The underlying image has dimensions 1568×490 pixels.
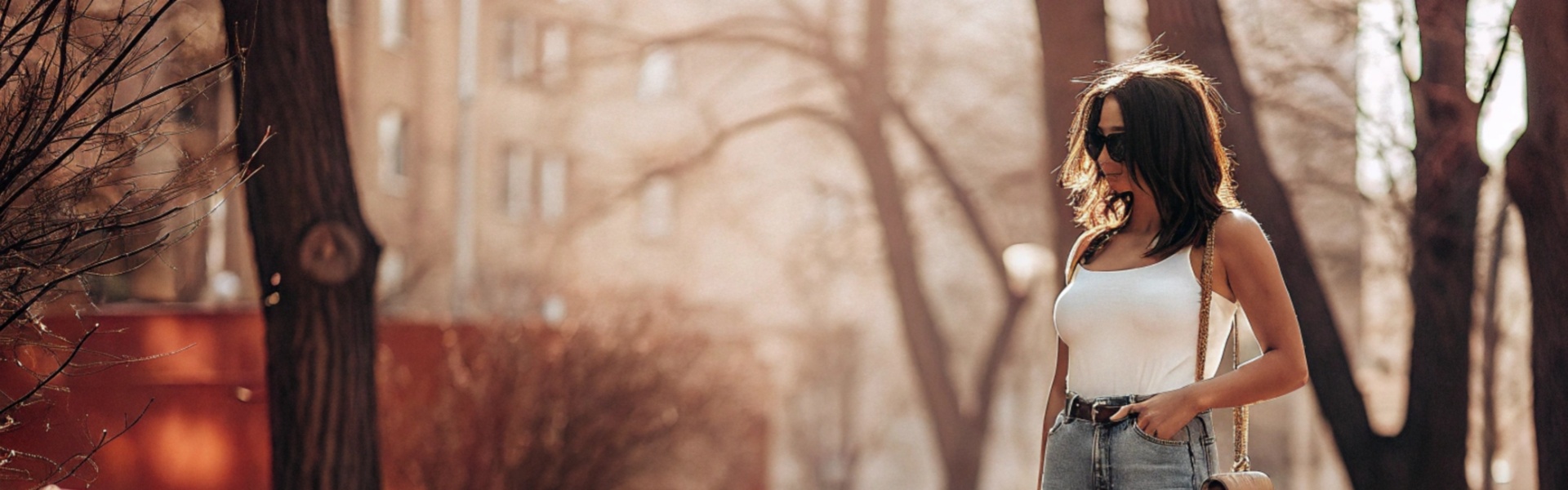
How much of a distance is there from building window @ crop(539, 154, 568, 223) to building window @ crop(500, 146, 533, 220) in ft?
1.03

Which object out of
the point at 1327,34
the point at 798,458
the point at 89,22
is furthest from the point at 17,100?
the point at 798,458

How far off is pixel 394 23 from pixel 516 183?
5454mm

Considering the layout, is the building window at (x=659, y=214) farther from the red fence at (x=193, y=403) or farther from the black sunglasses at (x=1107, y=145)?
the black sunglasses at (x=1107, y=145)

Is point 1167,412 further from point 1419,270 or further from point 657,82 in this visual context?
point 657,82

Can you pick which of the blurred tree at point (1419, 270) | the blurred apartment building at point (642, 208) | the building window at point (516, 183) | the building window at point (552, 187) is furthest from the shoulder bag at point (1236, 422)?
the building window at point (552, 187)

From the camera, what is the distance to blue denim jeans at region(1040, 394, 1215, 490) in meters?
2.84

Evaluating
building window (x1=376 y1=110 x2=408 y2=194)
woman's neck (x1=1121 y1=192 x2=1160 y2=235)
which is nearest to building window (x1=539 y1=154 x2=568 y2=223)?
building window (x1=376 y1=110 x2=408 y2=194)

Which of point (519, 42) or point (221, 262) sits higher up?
point (519, 42)

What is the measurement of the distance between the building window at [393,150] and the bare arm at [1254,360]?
21.6m

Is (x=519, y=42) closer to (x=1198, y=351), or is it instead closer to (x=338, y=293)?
(x=338, y=293)

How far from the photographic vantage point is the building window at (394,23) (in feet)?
76.8

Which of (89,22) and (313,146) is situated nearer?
(89,22)

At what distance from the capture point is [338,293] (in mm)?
6523

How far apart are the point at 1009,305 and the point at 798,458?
15438 millimetres
